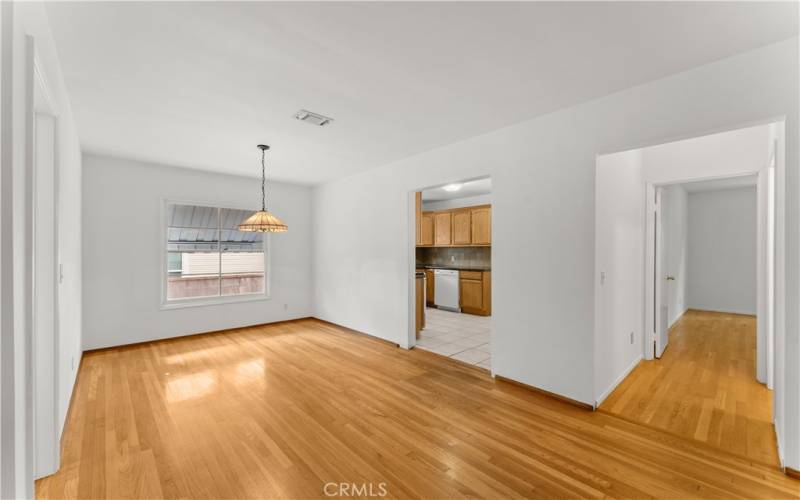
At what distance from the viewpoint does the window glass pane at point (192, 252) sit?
4926mm

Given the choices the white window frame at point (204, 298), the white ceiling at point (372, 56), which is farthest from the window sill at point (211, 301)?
the white ceiling at point (372, 56)

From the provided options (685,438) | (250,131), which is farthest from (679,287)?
(250,131)

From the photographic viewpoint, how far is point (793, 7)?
1.70 m

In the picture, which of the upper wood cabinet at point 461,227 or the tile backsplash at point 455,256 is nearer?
the upper wood cabinet at point 461,227

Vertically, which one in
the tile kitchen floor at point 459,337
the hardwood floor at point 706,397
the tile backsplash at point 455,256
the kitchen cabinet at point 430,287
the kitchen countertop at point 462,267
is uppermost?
the tile backsplash at point 455,256

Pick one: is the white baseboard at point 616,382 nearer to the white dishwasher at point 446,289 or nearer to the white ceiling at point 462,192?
the white dishwasher at point 446,289

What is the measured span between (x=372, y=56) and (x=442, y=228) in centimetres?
569

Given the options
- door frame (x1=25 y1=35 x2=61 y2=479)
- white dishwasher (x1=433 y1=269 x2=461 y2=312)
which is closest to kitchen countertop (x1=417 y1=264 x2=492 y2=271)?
white dishwasher (x1=433 y1=269 x2=461 y2=312)

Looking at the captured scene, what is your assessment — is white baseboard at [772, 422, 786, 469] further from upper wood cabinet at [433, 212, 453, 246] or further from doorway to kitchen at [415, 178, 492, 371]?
upper wood cabinet at [433, 212, 453, 246]

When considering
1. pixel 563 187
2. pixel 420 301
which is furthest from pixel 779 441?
pixel 420 301

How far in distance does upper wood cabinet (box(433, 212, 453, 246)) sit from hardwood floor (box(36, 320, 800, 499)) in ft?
13.8

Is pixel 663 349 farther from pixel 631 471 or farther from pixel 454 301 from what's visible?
pixel 454 301

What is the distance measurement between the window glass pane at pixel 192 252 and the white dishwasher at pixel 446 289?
4.42 meters

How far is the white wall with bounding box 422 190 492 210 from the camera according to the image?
7773mm
